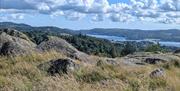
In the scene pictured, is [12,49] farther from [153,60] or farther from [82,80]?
[153,60]

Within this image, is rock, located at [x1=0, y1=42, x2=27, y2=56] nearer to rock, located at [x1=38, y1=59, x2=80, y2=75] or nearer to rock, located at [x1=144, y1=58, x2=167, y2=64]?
rock, located at [x1=38, y1=59, x2=80, y2=75]

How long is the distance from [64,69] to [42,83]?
233cm

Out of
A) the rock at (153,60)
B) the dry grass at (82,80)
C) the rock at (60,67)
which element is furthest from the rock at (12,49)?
the rock at (153,60)

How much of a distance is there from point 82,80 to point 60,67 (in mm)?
1158

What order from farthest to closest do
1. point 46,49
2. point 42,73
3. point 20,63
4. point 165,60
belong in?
point 165,60, point 46,49, point 20,63, point 42,73

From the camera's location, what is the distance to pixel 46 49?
2056cm

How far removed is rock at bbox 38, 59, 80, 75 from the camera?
1378cm

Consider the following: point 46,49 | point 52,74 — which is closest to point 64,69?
point 52,74

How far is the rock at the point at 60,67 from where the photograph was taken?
13.8 meters

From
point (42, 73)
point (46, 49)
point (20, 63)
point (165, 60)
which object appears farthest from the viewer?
point (165, 60)

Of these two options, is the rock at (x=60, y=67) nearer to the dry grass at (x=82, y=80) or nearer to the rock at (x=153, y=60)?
the dry grass at (x=82, y=80)

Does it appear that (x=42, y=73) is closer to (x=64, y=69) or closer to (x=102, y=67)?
(x=64, y=69)

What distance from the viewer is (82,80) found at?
13.0 m

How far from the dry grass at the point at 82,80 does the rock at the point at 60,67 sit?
0.22 meters
